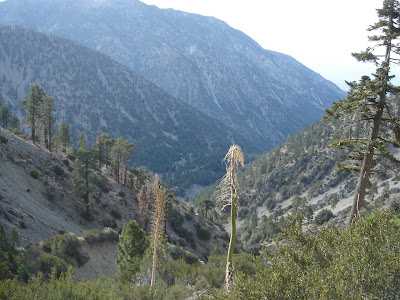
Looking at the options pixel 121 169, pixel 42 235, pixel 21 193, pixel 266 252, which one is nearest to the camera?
pixel 266 252

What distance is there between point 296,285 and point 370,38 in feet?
42.0

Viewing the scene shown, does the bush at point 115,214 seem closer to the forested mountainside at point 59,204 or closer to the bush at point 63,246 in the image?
the forested mountainside at point 59,204

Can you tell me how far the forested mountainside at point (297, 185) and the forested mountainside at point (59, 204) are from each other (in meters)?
54.0

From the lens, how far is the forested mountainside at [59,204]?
3491 cm

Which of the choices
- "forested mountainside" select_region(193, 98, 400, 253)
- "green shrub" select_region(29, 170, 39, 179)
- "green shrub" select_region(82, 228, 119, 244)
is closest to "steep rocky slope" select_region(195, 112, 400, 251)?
"forested mountainside" select_region(193, 98, 400, 253)

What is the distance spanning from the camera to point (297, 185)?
152 metres

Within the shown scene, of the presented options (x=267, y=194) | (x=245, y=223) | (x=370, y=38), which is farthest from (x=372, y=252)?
(x=267, y=194)

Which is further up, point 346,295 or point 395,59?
point 395,59

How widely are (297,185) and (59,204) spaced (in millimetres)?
124849

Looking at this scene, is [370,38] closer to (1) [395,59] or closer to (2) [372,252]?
(1) [395,59]

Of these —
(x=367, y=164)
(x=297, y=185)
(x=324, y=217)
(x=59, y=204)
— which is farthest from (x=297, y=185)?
(x=367, y=164)

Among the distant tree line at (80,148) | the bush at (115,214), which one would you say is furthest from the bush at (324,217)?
the bush at (115,214)

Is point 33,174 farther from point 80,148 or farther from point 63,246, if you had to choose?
point 63,246

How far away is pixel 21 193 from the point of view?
4175cm
